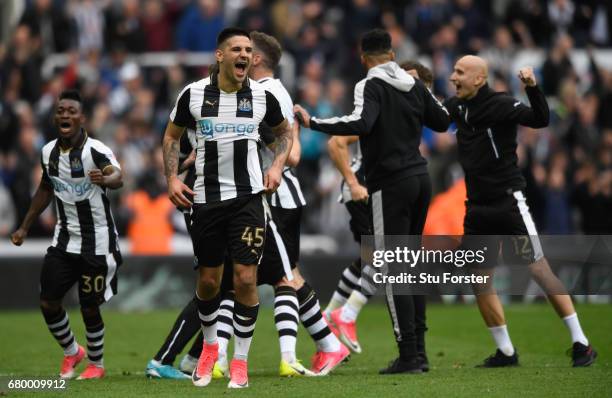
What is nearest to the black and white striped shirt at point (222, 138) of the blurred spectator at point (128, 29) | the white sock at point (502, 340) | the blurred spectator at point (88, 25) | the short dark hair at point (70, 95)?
the short dark hair at point (70, 95)

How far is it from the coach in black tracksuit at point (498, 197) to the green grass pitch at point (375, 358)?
0.36 m

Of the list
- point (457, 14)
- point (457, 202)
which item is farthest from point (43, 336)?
point (457, 14)

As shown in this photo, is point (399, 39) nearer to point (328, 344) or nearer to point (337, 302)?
point (337, 302)

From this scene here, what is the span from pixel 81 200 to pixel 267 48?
1949 mm

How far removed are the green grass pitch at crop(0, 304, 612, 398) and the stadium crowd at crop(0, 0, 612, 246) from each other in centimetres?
206

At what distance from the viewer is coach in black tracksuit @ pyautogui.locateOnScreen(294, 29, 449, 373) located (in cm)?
992

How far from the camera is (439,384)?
9.11m

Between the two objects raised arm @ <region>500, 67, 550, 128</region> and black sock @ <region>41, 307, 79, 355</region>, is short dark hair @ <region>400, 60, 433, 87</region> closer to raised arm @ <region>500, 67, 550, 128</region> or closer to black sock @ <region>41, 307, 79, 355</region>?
raised arm @ <region>500, 67, 550, 128</region>

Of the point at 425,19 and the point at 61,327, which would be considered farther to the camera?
the point at 425,19

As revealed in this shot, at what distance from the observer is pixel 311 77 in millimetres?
19688

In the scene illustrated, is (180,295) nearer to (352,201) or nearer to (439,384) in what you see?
(352,201)

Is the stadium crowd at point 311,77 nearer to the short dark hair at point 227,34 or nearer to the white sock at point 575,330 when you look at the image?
the white sock at point 575,330

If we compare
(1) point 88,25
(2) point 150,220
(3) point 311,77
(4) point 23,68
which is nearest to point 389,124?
(2) point 150,220

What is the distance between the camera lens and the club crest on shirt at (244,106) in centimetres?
916
